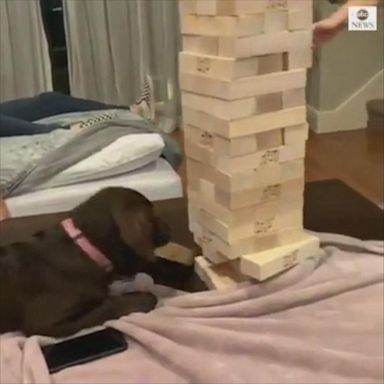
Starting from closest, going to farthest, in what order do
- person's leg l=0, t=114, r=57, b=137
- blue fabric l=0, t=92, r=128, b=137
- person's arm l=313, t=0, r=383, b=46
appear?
person's arm l=313, t=0, r=383, b=46 → person's leg l=0, t=114, r=57, b=137 → blue fabric l=0, t=92, r=128, b=137

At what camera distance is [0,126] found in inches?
91.4

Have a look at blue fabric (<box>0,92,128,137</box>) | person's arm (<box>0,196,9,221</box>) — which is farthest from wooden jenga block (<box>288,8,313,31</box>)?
blue fabric (<box>0,92,128,137</box>)

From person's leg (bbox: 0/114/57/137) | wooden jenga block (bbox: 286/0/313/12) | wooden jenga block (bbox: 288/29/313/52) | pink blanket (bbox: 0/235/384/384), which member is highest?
wooden jenga block (bbox: 286/0/313/12)

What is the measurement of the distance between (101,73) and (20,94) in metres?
0.38

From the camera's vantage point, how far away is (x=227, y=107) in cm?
151

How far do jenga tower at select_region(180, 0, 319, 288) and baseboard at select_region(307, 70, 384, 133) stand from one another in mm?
1906

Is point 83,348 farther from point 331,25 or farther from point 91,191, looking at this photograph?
point 331,25

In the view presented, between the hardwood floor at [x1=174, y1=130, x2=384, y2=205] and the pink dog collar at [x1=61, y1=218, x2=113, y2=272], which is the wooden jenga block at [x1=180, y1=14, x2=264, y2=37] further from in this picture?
the hardwood floor at [x1=174, y1=130, x2=384, y2=205]

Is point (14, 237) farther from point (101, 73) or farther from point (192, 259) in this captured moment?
point (101, 73)

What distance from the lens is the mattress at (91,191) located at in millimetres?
2066

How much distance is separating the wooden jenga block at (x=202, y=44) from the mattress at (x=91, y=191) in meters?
0.54

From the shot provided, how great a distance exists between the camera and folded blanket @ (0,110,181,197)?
2.09 meters

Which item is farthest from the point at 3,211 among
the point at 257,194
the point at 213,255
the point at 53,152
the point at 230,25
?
the point at 230,25

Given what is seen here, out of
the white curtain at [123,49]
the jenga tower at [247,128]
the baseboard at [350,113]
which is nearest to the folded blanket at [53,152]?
the jenga tower at [247,128]
